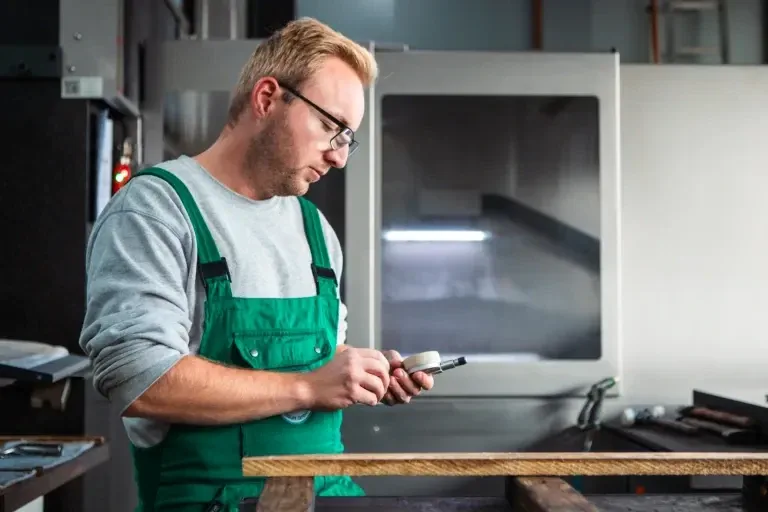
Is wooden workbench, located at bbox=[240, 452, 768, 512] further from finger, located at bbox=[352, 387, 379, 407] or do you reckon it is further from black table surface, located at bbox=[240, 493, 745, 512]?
finger, located at bbox=[352, 387, 379, 407]

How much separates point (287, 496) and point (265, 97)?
25.6 inches

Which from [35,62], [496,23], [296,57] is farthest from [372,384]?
[496,23]

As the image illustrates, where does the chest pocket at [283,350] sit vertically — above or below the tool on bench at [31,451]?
above

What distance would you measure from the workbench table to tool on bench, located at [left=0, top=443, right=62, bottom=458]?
19mm

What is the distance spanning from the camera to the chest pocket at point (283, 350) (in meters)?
1.12

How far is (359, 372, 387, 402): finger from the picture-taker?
1.09 m

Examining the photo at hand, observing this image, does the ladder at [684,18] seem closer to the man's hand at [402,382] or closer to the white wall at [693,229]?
the white wall at [693,229]

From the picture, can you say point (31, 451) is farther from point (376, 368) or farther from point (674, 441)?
point (674, 441)

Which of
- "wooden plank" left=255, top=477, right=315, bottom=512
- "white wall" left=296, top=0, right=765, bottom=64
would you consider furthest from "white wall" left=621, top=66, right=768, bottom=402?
"wooden plank" left=255, top=477, right=315, bottom=512

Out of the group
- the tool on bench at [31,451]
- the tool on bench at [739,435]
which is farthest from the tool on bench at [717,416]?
the tool on bench at [31,451]

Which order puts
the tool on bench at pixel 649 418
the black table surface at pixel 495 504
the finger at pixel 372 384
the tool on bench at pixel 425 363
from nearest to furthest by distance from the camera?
1. the black table surface at pixel 495 504
2. the finger at pixel 372 384
3. the tool on bench at pixel 425 363
4. the tool on bench at pixel 649 418

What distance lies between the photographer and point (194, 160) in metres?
1.24

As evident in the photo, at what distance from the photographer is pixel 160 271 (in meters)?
1.05

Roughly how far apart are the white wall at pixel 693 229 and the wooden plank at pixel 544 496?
142cm
